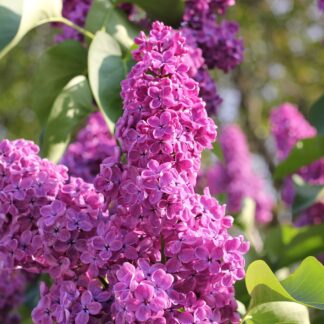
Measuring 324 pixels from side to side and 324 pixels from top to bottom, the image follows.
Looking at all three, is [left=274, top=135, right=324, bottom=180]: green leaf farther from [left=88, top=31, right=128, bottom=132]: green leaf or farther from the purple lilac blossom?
[left=88, top=31, right=128, bottom=132]: green leaf

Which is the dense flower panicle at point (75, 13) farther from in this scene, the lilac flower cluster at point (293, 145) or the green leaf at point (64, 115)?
the lilac flower cluster at point (293, 145)

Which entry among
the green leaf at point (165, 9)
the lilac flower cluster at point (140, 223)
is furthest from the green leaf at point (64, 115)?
the lilac flower cluster at point (140, 223)

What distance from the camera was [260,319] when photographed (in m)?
1.02

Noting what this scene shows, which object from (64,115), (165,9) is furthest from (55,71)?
(165,9)

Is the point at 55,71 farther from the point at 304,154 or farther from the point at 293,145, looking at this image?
the point at 293,145

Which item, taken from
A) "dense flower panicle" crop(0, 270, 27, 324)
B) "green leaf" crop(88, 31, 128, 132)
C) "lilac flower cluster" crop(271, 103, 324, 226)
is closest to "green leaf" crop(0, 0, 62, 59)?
"green leaf" crop(88, 31, 128, 132)

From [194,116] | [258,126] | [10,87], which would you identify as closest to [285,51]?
[258,126]

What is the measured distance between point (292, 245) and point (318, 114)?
1.08 ft

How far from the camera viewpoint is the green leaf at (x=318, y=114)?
5.89ft

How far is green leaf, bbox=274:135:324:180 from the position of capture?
1.75 m

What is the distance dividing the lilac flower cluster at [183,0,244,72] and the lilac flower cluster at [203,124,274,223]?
147cm

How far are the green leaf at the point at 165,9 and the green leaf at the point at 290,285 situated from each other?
0.66 metres

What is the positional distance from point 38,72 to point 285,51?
4209mm

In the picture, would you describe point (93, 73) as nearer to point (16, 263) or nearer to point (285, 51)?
point (16, 263)
